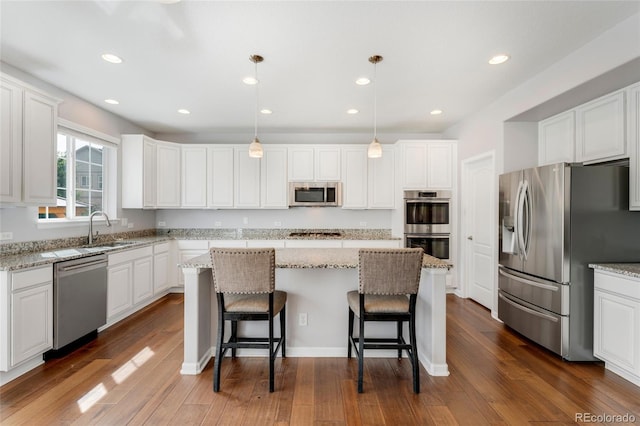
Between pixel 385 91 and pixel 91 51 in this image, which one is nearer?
pixel 91 51

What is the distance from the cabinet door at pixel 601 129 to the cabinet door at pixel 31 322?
17.1 feet

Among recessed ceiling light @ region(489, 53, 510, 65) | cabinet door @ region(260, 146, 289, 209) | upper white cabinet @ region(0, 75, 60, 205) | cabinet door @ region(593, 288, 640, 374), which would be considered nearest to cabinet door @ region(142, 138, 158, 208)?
upper white cabinet @ region(0, 75, 60, 205)

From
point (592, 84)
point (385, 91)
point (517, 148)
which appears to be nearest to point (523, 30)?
point (592, 84)

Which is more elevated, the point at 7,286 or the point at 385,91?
the point at 385,91

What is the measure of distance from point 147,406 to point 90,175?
10.9 ft

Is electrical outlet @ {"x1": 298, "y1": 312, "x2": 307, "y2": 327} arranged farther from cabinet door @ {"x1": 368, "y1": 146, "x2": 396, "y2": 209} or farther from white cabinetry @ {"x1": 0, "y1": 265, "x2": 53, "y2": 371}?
cabinet door @ {"x1": 368, "y1": 146, "x2": 396, "y2": 209}

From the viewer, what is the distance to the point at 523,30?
2223 mm

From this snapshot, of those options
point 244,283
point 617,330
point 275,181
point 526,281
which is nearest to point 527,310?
point 526,281

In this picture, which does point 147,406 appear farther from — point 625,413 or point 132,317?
point 625,413

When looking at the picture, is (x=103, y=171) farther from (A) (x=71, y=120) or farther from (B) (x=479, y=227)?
(B) (x=479, y=227)

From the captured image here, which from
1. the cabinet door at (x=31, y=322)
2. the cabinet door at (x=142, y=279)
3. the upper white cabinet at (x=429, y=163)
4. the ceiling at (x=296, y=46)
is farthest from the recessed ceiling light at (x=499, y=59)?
the cabinet door at (x=142, y=279)

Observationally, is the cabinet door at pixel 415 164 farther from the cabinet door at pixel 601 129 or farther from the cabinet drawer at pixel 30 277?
the cabinet drawer at pixel 30 277

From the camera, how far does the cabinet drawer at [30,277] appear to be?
224 cm

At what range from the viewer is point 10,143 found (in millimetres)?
2443
